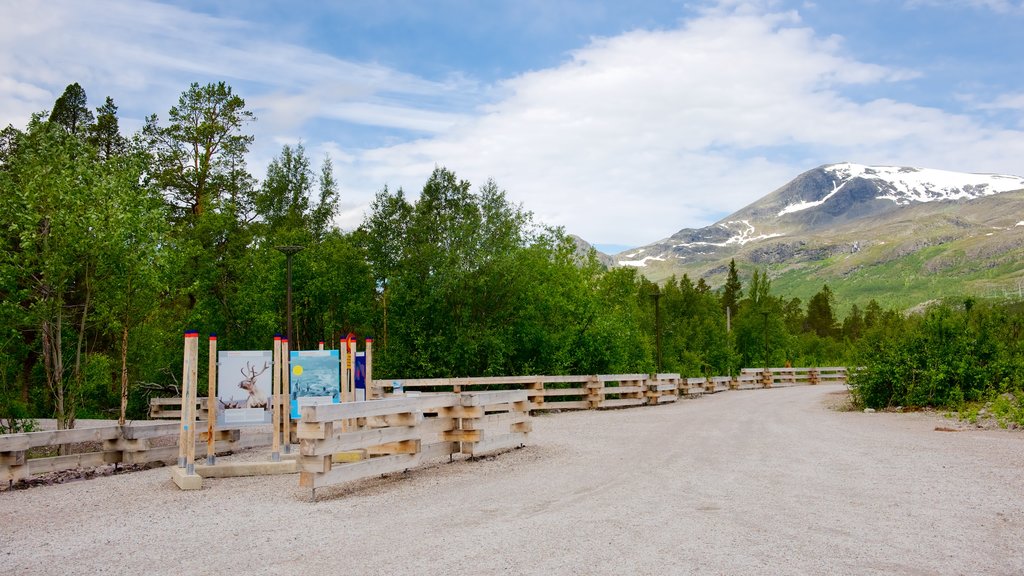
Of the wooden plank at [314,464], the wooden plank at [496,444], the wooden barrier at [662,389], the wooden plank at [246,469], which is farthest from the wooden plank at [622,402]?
the wooden plank at [314,464]

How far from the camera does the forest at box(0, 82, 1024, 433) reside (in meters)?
19.1

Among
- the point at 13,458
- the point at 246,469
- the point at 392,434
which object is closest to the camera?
the point at 392,434

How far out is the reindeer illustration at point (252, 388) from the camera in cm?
1262

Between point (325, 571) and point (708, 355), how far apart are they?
55445mm

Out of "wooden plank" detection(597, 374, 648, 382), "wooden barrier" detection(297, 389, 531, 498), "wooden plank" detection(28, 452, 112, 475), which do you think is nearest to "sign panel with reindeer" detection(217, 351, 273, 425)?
"wooden barrier" detection(297, 389, 531, 498)

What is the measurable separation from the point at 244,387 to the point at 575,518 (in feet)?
23.7

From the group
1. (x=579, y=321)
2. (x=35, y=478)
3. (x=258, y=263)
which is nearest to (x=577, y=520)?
(x=35, y=478)

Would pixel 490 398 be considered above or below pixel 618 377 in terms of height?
above

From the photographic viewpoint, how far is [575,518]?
7.60 metres

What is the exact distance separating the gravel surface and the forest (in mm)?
Result: 9156

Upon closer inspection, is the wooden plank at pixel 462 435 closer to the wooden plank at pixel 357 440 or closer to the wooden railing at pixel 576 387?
the wooden plank at pixel 357 440

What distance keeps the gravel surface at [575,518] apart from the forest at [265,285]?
9156 millimetres

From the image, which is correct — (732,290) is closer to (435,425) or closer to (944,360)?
(944,360)

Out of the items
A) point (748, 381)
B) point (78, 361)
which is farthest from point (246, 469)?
point (748, 381)
